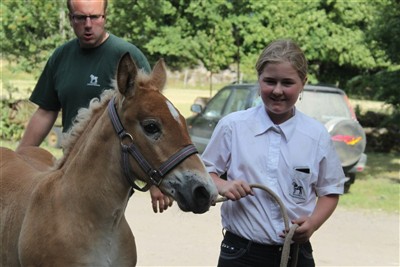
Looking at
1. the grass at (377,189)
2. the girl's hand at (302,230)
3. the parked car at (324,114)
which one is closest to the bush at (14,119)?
the parked car at (324,114)

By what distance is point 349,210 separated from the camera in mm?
10023

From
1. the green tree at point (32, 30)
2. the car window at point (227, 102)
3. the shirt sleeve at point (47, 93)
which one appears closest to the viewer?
the shirt sleeve at point (47, 93)

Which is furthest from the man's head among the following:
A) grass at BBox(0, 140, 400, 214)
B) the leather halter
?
grass at BBox(0, 140, 400, 214)

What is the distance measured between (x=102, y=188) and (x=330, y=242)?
538 cm

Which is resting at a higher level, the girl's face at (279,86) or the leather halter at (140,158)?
the girl's face at (279,86)

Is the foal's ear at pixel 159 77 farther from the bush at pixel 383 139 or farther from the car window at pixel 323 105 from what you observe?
the bush at pixel 383 139

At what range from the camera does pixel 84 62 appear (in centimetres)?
429

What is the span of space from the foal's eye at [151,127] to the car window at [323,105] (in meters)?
8.23

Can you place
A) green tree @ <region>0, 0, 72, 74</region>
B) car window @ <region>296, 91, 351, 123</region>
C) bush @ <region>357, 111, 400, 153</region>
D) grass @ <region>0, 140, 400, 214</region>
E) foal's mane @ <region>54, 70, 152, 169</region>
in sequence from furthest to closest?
bush @ <region>357, 111, 400, 153</region>, green tree @ <region>0, 0, 72, 74</region>, car window @ <region>296, 91, 351, 123</region>, grass @ <region>0, 140, 400, 214</region>, foal's mane @ <region>54, 70, 152, 169</region>

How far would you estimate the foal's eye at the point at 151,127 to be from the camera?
2961 millimetres

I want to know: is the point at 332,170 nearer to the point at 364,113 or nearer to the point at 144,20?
the point at 144,20

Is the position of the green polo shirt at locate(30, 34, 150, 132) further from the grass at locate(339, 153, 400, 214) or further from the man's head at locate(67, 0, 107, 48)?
the grass at locate(339, 153, 400, 214)

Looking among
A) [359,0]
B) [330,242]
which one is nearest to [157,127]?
[330,242]

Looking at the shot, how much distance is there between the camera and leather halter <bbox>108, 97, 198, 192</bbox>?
2900 mm
